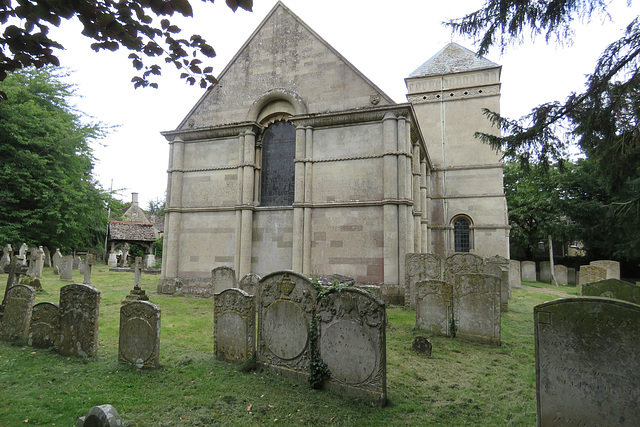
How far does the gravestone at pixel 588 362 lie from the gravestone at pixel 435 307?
4113 mm

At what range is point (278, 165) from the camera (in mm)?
13891

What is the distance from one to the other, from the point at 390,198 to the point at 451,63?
17245 millimetres

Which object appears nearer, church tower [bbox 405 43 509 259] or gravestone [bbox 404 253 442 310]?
gravestone [bbox 404 253 442 310]

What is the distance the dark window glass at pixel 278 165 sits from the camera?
13641 mm

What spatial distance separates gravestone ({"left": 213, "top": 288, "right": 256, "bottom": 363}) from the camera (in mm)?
5523

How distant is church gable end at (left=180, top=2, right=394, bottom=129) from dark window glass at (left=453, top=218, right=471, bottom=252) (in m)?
12.8

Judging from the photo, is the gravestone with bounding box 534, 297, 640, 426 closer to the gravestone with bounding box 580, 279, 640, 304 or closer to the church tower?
the gravestone with bounding box 580, 279, 640, 304

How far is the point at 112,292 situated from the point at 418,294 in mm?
12130

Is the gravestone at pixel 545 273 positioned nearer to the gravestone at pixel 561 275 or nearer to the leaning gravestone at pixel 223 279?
the gravestone at pixel 561 275

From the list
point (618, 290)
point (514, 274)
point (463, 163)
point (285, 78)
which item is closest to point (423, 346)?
point (618, 290)

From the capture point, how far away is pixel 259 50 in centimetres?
1415

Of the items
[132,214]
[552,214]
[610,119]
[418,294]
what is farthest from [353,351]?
[132,214]

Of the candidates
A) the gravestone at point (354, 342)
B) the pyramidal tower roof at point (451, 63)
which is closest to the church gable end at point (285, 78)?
the gravestone at point (354, 342)

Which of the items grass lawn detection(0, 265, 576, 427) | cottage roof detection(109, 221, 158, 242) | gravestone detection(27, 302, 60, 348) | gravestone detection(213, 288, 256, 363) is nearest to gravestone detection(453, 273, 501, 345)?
grass lawn detection(0, 265, 576, 427)
